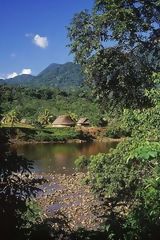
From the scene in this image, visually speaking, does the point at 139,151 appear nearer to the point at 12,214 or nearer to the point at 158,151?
the point at 158,151

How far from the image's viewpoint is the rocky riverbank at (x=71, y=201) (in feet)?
67.8

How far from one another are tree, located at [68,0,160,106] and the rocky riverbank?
7574 millimetres

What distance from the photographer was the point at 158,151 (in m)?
5.30

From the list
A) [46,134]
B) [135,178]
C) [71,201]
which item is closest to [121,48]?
[135,178]

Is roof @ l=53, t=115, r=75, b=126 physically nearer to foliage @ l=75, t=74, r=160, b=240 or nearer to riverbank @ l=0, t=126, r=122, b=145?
riverbank @ l=0, t=126, r=122, b=145

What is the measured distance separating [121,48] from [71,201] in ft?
50.5

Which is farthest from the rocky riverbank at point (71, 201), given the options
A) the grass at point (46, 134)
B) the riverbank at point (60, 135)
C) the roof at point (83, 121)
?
the roof at point (83, 121)

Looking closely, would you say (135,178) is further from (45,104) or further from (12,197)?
(45,104)

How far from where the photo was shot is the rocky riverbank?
20656 millimetres

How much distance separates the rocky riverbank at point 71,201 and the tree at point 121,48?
298 inches

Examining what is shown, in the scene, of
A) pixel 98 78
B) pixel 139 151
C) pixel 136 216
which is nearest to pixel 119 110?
pixel 98 78

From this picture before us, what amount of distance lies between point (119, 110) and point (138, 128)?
2519 millimetres

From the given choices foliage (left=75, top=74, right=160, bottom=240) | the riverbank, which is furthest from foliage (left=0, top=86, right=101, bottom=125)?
foliage (left=75, top=74, right=160, bottom=240)

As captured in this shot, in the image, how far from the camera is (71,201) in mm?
25891
